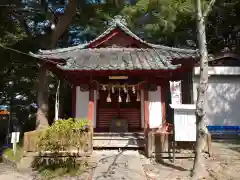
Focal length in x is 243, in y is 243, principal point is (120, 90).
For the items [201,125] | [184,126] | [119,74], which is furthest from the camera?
[119,74]

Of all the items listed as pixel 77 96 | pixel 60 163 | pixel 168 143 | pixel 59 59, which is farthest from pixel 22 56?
pixel 168 143

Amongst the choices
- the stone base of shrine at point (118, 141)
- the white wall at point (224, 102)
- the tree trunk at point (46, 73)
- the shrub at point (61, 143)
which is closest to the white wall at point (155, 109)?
the stone base of shrine at point (118, 141)

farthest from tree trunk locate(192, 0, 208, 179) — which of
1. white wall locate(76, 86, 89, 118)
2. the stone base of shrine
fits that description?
white wall locate(76, 86, 89, 118)

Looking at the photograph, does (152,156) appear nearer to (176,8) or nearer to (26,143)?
(26,143)

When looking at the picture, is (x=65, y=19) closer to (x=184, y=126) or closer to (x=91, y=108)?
(x=91, y=108)

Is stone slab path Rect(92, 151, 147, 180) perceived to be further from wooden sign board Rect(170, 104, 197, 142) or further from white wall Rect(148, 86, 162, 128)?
white wall Rect(148, 86, 162, 128)

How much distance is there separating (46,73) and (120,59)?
20.0 feet

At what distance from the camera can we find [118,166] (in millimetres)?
8008

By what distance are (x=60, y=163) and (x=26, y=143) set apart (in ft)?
5.38

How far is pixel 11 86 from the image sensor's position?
2048 centimetres

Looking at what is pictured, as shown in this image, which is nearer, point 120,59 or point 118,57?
point 120,59

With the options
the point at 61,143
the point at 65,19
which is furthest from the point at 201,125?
the point at 65,19

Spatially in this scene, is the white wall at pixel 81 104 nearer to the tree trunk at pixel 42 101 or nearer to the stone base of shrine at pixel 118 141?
the stone base of shrine at pixel 118 141

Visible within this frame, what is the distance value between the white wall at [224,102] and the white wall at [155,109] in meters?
6.05
